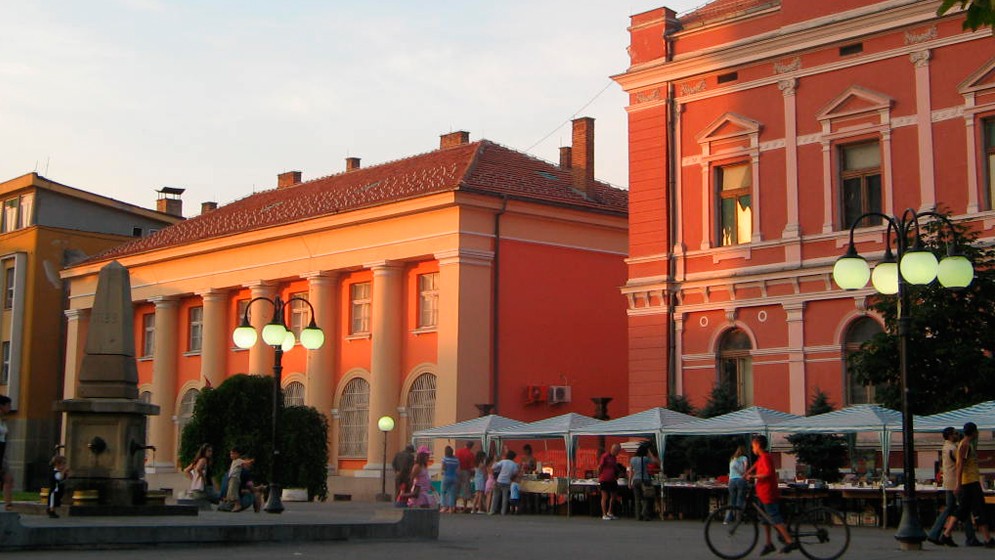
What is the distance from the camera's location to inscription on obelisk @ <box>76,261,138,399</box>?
20.3 m

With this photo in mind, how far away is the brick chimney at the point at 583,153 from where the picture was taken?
146ft

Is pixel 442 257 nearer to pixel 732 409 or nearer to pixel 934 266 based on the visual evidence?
pixel 732 409

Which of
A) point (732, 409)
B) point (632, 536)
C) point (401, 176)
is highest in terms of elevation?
point (401, 176)

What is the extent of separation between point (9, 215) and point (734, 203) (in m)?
41.1

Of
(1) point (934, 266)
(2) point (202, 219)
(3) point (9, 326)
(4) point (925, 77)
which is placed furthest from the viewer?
(3) point (9, 326)

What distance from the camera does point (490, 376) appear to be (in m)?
40.3

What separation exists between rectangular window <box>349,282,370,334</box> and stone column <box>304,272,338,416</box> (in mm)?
579

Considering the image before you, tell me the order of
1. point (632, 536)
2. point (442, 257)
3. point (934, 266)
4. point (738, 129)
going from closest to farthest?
point (934, 266) → point (632, 536) → point (738, 129) → point (442, 257)

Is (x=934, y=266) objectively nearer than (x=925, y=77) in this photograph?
Yes

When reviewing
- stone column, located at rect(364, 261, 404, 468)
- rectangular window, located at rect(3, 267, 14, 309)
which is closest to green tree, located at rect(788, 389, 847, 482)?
stone column, located at rect(364, 261, 404, 468)

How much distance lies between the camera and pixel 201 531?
17000 millimetres

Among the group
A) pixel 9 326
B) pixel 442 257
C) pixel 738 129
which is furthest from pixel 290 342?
pixel 9 326

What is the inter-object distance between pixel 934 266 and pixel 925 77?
14.0 metres

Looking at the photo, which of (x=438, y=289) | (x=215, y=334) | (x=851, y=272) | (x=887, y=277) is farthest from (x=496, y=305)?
(x=851, y=272)
